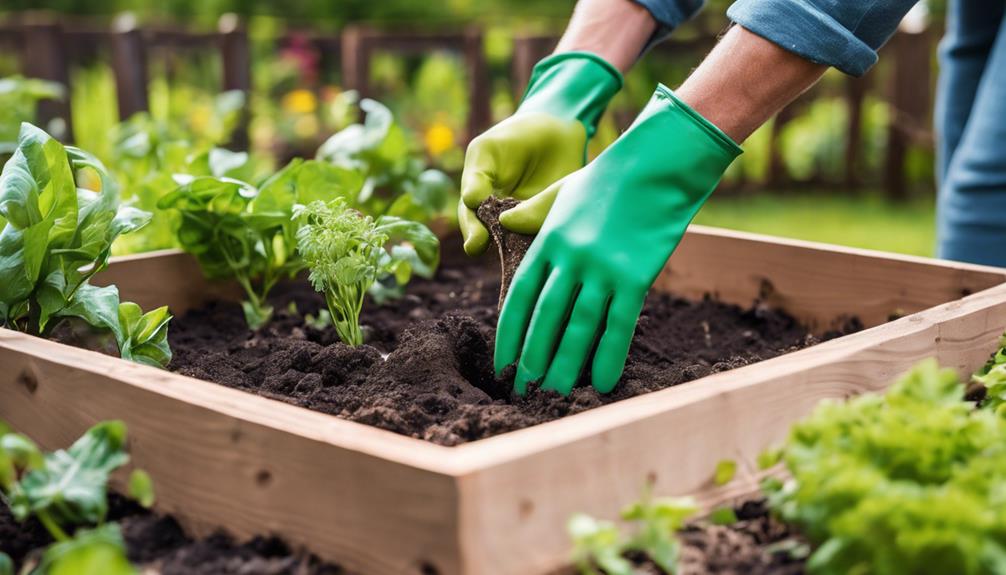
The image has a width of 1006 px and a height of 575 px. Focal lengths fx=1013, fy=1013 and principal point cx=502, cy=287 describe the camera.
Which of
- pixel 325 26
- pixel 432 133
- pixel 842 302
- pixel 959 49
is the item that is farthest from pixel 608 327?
pixel 325 26

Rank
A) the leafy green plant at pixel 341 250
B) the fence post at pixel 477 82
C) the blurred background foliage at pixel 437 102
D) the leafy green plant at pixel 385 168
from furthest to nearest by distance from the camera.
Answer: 1. the blurred background foliage at pixel 437 102
2. the fence post at pixel 477 82
3. the leafy green plant at pixel 385 168
4. the leafy green plant at pixel 341 250

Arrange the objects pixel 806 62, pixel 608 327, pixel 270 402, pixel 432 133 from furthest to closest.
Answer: pixel 432 133, pixel 806 62, pixel 608 327, pixel 270 402

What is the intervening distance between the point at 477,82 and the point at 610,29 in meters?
4.66

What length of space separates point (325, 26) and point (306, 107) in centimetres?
236

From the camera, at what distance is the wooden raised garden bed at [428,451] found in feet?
3.30

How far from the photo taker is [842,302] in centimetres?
217

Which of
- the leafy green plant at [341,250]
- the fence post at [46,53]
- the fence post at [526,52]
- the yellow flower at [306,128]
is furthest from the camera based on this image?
the yellow flower at [306,128]

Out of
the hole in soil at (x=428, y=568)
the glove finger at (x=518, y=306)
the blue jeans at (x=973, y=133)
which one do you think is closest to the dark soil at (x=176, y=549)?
the hole in soil at (x=428, y=568)

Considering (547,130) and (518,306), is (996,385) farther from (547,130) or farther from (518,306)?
(547,130)

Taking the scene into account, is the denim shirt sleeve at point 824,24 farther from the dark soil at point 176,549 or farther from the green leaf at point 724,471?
the dark soil at point 176,549

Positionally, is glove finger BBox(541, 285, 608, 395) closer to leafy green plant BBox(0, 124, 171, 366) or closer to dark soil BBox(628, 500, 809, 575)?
dark soil BBox(628, 500, 809, 575)

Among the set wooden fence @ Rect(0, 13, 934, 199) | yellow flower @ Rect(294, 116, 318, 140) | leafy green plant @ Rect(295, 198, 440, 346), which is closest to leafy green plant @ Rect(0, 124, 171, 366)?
leafy green plant @ Rect(295, 198, 440, 346)

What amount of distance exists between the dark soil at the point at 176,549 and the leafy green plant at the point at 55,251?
1.00 feet

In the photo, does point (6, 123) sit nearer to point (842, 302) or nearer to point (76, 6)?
point (842, 302)
